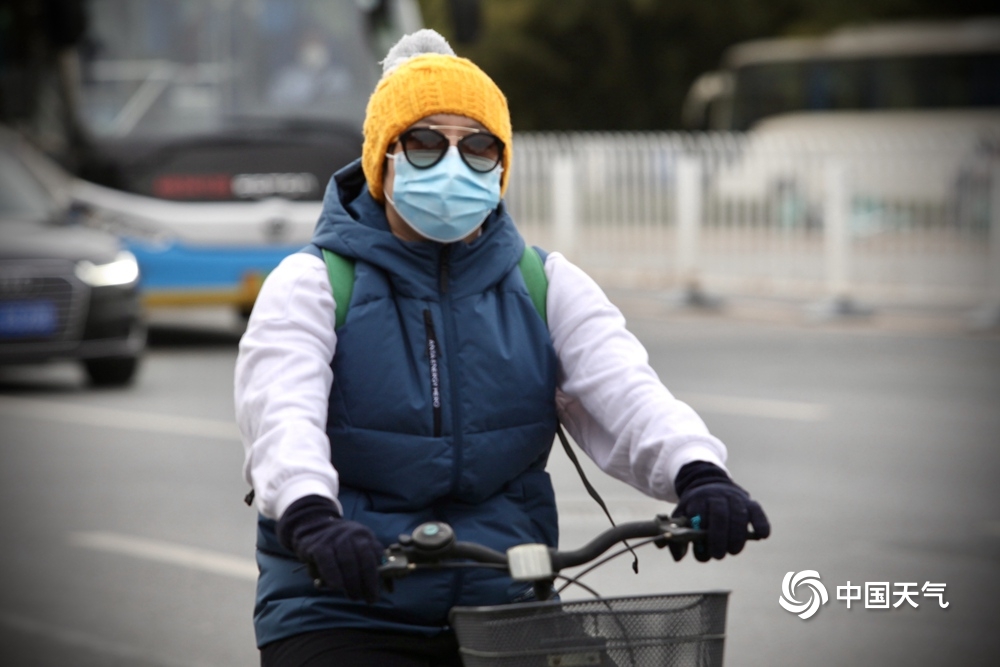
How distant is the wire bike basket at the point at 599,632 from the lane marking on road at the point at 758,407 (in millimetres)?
8186

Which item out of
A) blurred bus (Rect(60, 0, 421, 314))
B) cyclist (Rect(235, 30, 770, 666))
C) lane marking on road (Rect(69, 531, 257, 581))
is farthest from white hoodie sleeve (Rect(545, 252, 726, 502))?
blurred bus (Rect(60, 0, 421, 314))

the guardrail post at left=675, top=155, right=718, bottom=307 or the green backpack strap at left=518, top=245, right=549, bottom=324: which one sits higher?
the green backpack strap at left=518, top=245, right=549, bottom=324

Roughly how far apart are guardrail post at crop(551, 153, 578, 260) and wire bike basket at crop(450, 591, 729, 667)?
17.5 m

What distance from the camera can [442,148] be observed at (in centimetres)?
298

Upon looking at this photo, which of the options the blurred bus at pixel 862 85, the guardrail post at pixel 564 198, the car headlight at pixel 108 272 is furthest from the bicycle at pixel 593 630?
the blurred bus at pixel 862 85

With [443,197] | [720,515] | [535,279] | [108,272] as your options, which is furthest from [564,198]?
[720,515]

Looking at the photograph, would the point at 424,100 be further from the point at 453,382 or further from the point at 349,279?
the point at 453,382

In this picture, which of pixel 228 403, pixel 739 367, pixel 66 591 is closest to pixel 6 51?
pixel 228 403

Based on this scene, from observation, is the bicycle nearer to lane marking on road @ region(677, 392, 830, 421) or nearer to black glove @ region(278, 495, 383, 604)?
black glove @ region(278, 495, 383, 604)

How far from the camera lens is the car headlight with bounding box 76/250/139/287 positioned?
11.7m

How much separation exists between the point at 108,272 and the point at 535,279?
9.23m

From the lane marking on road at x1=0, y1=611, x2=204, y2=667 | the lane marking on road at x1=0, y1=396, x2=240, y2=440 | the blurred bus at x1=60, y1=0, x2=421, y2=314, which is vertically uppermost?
the blurred bus at x1=60, y1=0, x2=421, y2=314

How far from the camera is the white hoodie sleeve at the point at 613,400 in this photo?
278 centimetres

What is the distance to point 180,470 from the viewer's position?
28.9 feet
